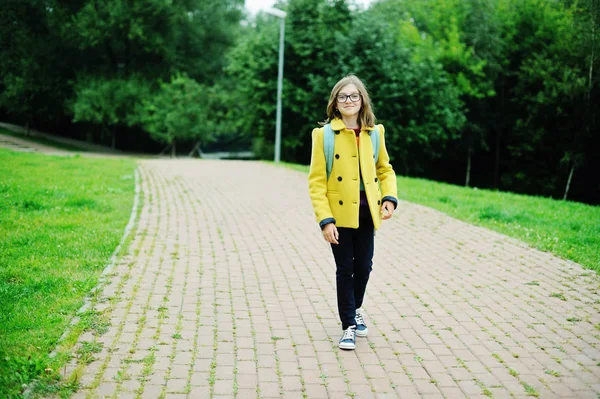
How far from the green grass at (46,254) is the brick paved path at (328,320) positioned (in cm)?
33

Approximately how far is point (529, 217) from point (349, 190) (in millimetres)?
7236

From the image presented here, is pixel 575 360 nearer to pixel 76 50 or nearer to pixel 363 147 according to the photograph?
pixel 363 147

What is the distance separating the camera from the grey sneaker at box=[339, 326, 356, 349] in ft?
14.9

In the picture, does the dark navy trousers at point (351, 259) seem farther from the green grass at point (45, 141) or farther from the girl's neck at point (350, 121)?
the green grass at point (45, 141)

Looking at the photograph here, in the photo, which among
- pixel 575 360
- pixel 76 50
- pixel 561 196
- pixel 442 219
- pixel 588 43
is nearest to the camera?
pixel 575 360

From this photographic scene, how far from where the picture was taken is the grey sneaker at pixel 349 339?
178 inches

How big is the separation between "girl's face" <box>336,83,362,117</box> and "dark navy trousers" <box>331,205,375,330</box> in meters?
0.75

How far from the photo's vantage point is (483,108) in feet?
109

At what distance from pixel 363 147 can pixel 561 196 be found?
29750mm

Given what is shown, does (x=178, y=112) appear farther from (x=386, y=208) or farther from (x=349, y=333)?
(x=349, y=333)

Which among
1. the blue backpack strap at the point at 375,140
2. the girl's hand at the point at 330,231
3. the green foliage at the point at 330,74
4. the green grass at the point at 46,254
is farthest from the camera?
the green foliage at the point at 330,74

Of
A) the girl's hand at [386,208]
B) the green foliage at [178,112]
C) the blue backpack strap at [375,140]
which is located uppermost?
the green foliage at [178,112]

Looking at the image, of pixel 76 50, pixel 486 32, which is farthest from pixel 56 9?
pixel 486 32

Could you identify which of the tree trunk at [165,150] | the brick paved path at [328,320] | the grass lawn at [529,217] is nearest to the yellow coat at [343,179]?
the brick paved path at [328,320]
